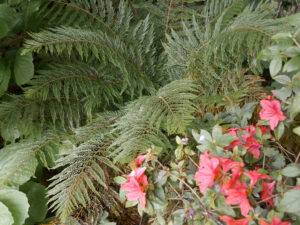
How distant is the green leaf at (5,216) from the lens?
117 centimetres

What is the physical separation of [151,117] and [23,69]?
71 cm

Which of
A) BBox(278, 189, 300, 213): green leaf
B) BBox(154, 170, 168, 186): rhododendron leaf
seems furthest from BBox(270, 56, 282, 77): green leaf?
BBox(154, 170, 168, 186): rhododendron leaf

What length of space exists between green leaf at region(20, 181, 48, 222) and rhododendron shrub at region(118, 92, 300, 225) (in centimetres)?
70

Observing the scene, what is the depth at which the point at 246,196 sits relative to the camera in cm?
70

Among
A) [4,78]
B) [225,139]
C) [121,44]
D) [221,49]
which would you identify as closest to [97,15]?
[121,44]

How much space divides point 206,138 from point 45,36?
0.74m

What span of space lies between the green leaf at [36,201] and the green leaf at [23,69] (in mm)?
508

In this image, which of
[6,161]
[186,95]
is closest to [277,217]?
[186,95]

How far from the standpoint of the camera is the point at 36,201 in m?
1.44

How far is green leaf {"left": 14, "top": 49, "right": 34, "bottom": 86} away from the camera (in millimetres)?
1357

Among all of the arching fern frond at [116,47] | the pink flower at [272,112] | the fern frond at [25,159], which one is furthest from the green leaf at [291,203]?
the fern frond at [25,159]

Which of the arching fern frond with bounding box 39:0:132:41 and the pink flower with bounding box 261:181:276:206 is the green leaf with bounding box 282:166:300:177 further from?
the arching fern frond with bounding box 39:0:132:41

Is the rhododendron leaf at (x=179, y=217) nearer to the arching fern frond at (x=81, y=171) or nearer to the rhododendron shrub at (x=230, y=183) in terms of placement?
the rhododendron shrub at (x=230, y=183)

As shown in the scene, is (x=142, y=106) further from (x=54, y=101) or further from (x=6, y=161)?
(x=6, y=161)
